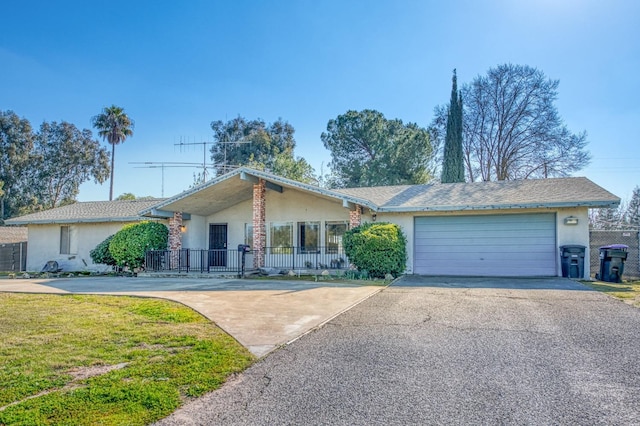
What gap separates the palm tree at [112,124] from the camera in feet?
120

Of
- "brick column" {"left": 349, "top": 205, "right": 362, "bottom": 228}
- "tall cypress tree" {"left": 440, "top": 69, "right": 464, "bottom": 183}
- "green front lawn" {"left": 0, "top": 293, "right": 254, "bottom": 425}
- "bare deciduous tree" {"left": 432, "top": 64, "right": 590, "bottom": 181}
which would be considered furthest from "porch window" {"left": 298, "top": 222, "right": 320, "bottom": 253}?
"bare deciduous tree" {"left": 432, "top": 64, "right": 590, "bottom": 181}

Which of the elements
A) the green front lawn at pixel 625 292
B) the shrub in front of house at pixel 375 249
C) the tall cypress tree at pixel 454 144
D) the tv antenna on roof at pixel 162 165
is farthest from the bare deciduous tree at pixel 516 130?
the tv antenna on roof at pixel 162 165

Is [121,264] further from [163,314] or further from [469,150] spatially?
[469,150]

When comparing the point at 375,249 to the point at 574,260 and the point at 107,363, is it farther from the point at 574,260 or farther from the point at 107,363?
the point at 107,363

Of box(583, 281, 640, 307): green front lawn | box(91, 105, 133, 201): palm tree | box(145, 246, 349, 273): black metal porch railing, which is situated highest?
box(91, 105, 133, 201): palm tree

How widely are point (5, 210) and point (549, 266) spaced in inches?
1733

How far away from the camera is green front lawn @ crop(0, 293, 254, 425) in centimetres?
323

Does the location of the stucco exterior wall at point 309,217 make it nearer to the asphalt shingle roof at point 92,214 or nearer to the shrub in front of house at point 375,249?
the shrub in front of house at point 375,249

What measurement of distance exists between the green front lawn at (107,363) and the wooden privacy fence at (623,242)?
13745 millimetres

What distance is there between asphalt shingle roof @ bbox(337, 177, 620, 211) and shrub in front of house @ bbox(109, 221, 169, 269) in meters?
8.12

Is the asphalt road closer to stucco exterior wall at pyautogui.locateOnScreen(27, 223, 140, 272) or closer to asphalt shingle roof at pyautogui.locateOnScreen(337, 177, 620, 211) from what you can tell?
asphalt shingle roof at pyautogui.locateOnScreen(337, 177, 620, 211)

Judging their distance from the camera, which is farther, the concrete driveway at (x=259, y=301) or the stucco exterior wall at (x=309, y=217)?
the stucco exterior wall at (x=309, y=217)

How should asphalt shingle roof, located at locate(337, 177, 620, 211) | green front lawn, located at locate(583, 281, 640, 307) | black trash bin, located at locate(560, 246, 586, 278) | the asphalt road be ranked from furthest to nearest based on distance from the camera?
1. asphalt shingle roof, located at locate(337, 177, 620, 211)
2. black trash bin, located at locate(560, 246, 586, 278)
3. green front lawn, located at locate(583, 281, 640, 307)
4. the asphalt road

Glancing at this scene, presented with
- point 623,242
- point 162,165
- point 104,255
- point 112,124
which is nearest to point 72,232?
point 104,255
